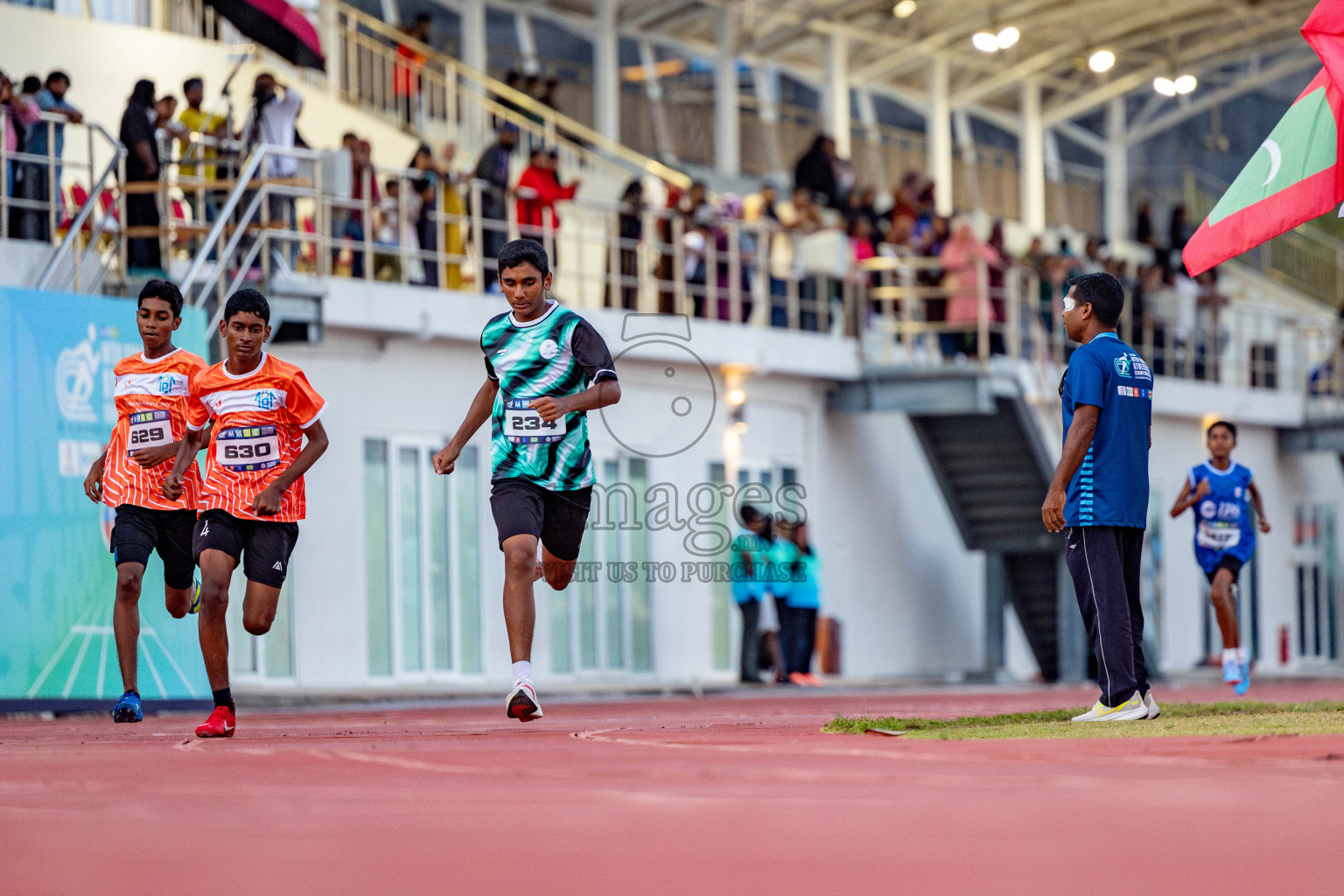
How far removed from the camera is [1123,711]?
7.50 meters

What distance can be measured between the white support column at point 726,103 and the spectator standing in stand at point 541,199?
876 cm

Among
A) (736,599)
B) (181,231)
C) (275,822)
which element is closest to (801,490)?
(736,599)

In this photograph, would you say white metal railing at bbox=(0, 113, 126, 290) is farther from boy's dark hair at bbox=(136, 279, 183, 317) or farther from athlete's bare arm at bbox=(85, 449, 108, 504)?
boy's dark hair at bbox=(136, 279, 183, 317)

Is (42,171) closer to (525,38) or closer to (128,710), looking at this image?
(128,710)

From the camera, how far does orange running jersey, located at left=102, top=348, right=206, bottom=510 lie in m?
8.77

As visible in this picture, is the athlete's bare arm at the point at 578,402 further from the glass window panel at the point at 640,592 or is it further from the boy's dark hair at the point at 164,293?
→ the glass window panel at the point at 640,592

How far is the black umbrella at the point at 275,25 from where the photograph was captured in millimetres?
14648

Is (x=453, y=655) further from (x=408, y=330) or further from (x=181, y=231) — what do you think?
(x=181, y=231)

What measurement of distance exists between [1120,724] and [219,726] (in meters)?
3.14

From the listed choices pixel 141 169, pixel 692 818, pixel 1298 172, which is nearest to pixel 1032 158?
pixel 141 169


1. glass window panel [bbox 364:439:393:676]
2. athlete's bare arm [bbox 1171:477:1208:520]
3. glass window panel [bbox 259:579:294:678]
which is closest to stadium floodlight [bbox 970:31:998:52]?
glass window panel [bbox 364:439:393:676]

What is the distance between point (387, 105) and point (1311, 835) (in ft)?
61.9

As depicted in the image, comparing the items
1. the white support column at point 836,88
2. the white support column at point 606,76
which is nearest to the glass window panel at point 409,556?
the white support column at point 606,76

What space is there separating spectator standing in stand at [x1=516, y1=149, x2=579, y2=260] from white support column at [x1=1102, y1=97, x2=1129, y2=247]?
54.9 feet
